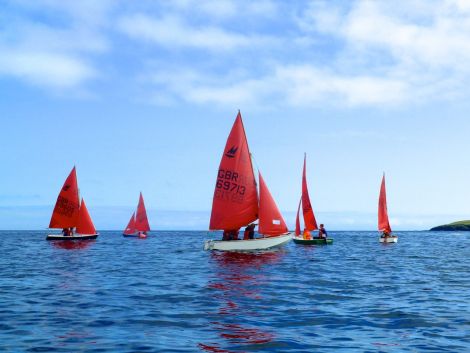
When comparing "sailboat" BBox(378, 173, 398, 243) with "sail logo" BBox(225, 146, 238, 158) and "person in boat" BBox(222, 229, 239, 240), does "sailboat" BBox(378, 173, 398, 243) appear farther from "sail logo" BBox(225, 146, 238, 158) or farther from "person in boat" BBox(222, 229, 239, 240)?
"sail logo" BBox(225, 146, 238, 158)

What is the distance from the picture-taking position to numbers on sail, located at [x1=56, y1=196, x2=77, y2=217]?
71812 millimetres

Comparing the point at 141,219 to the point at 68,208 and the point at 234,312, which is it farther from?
the point at 234,312

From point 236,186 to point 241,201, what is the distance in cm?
137

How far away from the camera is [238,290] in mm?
21984

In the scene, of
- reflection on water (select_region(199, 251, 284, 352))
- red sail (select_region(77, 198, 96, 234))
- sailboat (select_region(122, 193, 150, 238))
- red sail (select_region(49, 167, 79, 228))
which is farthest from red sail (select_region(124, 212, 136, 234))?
reflection on water (select_region(199, 251, 284, 352))

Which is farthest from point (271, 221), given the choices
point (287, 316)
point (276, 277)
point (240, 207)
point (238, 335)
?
point (238, 335)

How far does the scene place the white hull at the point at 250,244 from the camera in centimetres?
4466

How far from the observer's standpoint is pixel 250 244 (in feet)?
147

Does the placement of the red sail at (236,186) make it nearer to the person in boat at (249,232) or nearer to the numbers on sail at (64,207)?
the person in boat at (249,232)

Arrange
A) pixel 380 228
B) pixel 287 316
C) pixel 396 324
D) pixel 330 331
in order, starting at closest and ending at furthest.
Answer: pixel 330 331, pixel 396 324, pixel 287 316, pixel 380 228

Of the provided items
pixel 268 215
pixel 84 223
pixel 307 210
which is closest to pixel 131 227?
pixel 84 223

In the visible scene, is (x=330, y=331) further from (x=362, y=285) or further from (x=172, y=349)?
(x=362, y=285)

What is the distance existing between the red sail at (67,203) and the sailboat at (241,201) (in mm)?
32487

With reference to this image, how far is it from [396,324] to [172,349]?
266 inches
